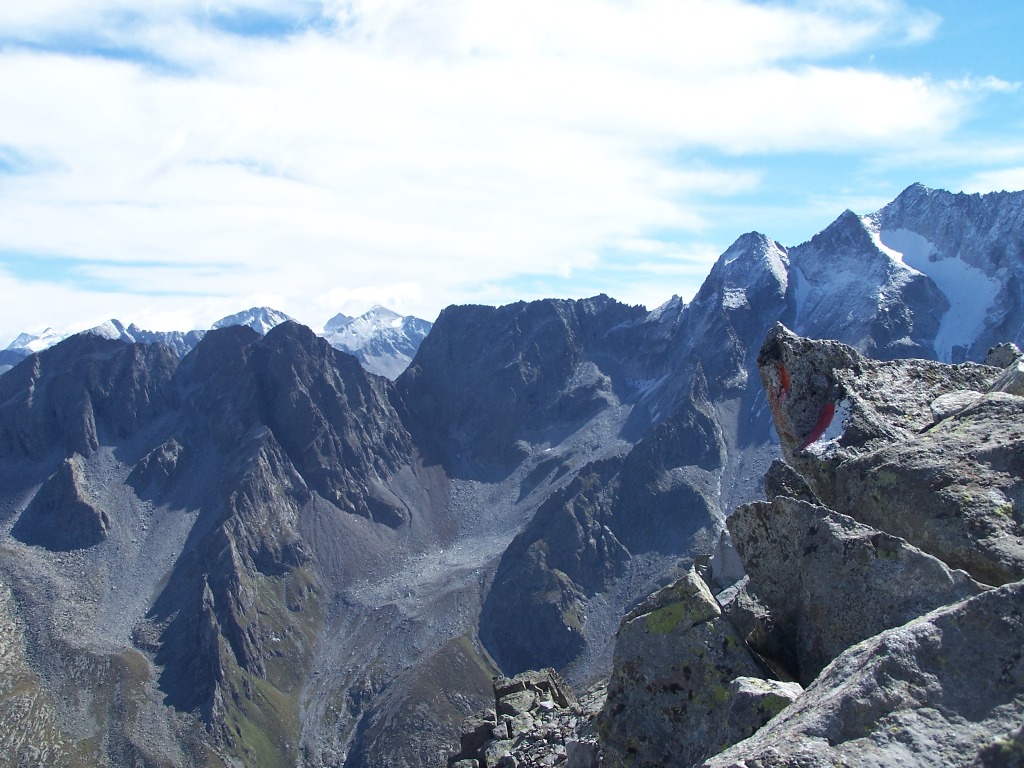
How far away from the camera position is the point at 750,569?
16.4 m

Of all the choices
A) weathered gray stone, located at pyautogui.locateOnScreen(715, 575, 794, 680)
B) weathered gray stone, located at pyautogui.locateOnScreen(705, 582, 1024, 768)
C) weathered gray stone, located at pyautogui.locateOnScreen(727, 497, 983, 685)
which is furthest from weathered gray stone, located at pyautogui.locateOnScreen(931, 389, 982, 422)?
weathered gray stone, located at pyautogui.locateOnScreen(705, 582, 1024, 768)

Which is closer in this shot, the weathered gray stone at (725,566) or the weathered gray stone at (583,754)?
the weathered gray stone at (583,754)

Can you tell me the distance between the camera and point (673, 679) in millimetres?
16141

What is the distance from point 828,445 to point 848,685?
9129mm

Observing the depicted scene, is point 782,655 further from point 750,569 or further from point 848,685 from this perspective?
point 848,685

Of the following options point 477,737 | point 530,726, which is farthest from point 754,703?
point 477,737

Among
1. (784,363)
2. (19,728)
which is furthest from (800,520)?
(19,728)

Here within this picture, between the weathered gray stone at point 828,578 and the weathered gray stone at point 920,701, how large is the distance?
119 inches

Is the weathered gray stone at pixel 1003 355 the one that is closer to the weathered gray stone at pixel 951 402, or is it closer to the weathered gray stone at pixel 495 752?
the weathered gray stone at pixel 951 402

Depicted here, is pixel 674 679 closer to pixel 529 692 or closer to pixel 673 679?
pixel 673 679

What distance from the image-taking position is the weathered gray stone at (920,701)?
880 cm

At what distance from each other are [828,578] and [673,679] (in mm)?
3838

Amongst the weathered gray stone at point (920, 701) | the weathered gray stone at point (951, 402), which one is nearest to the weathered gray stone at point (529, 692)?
the weathered gray stone at point (951, 402)

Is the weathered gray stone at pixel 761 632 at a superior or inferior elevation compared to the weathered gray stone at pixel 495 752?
superior
